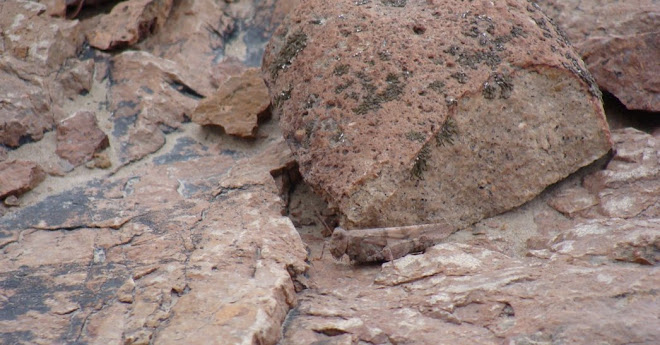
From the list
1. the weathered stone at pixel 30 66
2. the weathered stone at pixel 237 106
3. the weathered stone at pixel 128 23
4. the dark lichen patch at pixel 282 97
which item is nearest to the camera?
the dark lichen patch at pixel 282 97

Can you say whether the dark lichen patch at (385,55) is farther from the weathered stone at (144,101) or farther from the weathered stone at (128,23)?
the weathered stone at (128,23)

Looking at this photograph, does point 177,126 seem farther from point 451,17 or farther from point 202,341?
point 202,341

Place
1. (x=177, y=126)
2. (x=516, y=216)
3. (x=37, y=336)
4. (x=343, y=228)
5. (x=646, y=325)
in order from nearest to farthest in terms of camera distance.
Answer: (x=646, y=325) → (x=37, y=336) → (x=343, y=228) → (x=516, y=216) → (x=177, y=126)

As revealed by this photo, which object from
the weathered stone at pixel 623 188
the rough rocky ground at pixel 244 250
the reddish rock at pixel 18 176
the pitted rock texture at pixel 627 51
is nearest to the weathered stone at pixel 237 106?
the rough rocky ground at pixel 244 250

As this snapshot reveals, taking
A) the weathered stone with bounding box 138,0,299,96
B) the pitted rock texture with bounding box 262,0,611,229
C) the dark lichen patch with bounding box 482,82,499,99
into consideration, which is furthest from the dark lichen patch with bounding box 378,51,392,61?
the weathered stone with bounding box 138,0,299,96

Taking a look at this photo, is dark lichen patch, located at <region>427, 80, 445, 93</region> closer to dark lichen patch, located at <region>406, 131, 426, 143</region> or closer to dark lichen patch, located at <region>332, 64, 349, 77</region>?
dark lichen patch, located at <region>406, 131, 426, 143</region>

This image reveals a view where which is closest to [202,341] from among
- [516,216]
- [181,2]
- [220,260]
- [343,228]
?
[220,260]

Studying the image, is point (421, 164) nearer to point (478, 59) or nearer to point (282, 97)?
point (478, 59)
